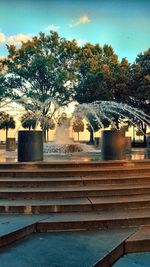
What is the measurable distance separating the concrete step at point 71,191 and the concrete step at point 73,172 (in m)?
0.67

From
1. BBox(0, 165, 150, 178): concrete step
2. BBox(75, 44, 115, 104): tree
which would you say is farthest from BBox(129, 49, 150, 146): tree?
BBox(0, 165, 150, 178): concrete step

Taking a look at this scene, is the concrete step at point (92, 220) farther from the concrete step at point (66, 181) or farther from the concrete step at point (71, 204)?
the concrete step at point (66, 181)

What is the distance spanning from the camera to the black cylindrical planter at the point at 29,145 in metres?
10.4

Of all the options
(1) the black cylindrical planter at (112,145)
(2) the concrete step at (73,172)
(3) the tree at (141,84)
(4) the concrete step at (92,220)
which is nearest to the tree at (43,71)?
(3) the tree at (141,84)

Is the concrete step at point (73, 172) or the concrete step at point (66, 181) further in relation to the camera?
the concrete step at point (73, 172)

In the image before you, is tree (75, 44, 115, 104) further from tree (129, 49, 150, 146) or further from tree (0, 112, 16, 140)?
tree (0, 112, 16, 140)

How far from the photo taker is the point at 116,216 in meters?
6.42

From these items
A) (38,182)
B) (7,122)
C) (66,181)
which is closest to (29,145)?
(38,182)

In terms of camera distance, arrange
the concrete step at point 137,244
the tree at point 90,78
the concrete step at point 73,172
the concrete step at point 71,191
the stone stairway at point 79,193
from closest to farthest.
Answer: the concrete step at point 137,244 → the stone stairway at point 79,193 → the concrete step at point 71,191 → the concrete step at point 73,172 → the tree at point 90,78

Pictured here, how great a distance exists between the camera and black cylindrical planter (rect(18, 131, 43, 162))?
409 inches

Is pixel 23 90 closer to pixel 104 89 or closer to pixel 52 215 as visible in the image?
pixel 104 89

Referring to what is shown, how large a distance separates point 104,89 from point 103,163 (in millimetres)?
28262

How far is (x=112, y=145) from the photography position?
11.5 m

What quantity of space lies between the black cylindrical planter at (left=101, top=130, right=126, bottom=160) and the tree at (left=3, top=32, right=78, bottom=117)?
2599 centimetres
